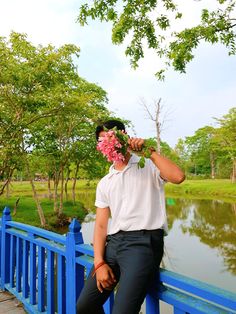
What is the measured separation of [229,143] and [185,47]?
3167cm

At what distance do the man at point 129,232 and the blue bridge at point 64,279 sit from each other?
0.19 meters

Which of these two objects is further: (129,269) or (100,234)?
(100,234)

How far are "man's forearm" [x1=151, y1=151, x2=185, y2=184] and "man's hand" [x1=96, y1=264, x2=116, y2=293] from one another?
69 cm

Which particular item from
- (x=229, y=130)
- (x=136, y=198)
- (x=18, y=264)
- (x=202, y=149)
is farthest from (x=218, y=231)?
(x=202, y=149)

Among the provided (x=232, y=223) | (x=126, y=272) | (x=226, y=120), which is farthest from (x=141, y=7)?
(x=226, y=120)

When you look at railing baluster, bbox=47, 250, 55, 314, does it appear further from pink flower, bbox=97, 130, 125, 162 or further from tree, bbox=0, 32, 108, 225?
tree, bbox=0, 32, 108, 225

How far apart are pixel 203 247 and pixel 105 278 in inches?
426

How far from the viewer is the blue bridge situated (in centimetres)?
168

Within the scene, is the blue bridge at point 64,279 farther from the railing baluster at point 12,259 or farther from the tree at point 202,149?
the tree at point 202,149

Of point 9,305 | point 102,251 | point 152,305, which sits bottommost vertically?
point 9,305

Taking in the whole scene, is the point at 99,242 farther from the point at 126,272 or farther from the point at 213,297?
the point at 213,297

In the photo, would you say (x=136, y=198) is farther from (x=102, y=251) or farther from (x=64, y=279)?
(x=64, y=279)

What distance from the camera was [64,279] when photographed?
115 inches

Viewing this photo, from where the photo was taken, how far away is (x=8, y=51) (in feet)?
32.0
